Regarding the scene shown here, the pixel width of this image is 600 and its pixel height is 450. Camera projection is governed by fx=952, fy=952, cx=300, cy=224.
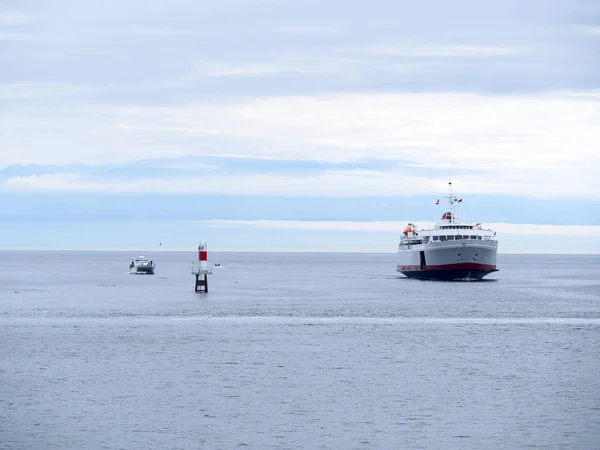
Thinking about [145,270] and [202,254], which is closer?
[202,254]

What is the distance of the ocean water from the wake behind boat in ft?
134

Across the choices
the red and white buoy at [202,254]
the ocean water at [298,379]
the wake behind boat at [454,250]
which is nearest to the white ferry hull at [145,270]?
the wake behind boat at [454,250]

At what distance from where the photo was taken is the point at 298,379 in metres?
43.8

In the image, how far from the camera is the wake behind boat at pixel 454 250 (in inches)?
5020

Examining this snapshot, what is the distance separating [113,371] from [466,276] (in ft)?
302

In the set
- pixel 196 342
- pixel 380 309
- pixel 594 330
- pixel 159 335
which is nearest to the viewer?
pixel 196 342

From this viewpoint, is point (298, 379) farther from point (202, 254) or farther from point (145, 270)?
point (145, 270)

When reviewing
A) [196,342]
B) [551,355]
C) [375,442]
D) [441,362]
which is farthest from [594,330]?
[375,442]

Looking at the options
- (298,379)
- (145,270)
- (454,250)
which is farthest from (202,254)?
(145,270)

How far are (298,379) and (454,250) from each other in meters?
86.1

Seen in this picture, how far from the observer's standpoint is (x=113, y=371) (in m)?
46.3

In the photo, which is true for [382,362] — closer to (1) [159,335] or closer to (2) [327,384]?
(2) [327,384]

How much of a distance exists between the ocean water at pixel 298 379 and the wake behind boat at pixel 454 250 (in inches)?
1613

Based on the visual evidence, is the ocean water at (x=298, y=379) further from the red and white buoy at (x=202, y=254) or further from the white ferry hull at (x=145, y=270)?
the white ferry hull at (x=145, y=270)
